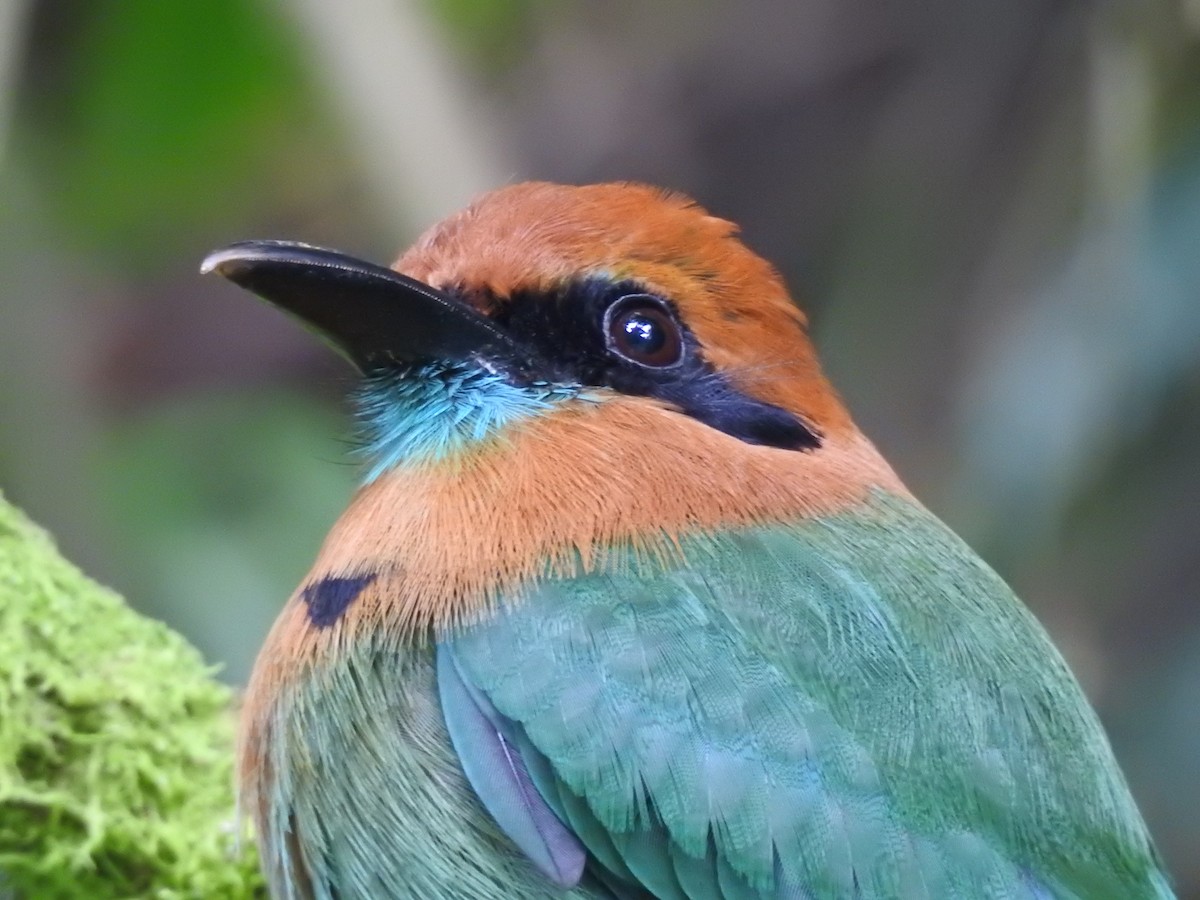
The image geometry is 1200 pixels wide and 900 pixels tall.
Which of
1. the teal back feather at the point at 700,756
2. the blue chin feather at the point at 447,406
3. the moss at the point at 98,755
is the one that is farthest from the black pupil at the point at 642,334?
the moss at the point at 98,755

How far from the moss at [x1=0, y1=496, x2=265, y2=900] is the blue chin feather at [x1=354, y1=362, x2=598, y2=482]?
0.51 metres

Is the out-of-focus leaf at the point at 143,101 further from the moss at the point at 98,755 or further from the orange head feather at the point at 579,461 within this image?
the moss at the point at 98,755

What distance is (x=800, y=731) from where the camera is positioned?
6.17ft

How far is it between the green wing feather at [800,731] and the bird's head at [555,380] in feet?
0.35

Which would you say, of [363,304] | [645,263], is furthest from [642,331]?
[363,304]

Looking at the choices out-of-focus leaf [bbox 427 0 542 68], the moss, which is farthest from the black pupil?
out-of-focus leaf [bbox 427 0 542 68]

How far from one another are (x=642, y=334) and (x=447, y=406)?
0.32 m

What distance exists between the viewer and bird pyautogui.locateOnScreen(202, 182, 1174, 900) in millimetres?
1829

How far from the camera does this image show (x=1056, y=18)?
536 centimetres

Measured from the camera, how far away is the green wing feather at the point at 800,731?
1.81m

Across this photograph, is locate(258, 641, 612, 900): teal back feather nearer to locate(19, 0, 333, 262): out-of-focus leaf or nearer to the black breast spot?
the black breast spot

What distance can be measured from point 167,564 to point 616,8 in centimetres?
333

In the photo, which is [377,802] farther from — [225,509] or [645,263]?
[225,509]

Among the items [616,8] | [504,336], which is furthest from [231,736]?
[616,8]
